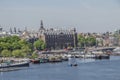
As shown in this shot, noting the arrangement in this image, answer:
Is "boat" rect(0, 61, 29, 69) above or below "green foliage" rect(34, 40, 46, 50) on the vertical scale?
below

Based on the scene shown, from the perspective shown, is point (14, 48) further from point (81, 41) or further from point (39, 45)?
point (81, 41)

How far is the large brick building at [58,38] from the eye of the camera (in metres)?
76.4

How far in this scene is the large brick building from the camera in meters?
76.4

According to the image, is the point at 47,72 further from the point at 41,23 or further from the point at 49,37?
the point at 41,23

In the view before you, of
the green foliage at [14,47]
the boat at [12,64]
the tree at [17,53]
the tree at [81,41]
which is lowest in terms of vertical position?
the boat at [12,64]

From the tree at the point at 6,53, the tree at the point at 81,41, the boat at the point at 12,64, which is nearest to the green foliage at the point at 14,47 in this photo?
the tree at the point at 6,53

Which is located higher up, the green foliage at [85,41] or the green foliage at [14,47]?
the green foliage at [85,41]

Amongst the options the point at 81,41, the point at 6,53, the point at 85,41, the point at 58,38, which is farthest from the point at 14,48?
the point at 85,41

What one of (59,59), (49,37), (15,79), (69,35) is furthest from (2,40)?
(15,79)

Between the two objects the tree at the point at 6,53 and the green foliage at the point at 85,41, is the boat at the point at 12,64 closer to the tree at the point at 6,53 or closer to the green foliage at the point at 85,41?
the tree at the point at 6,53

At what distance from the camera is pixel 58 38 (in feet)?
259

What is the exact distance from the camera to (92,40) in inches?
3531

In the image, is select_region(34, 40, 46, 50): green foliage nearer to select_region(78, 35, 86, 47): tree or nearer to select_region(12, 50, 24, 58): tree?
select_region(78, 35, 86, 47): tree

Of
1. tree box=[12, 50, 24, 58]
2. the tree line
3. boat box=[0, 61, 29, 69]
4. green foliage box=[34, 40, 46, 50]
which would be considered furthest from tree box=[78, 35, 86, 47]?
boat box=[0, 61, 29, 69]
